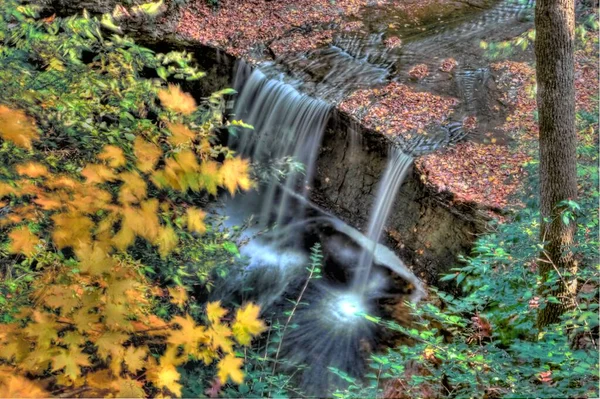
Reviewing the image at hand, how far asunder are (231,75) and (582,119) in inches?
250

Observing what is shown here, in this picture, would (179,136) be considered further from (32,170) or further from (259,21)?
(259,21)

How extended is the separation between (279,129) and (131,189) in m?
6.86

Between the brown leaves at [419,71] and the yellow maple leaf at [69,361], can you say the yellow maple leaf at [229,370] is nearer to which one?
the yellow maple leaf at [69,361]

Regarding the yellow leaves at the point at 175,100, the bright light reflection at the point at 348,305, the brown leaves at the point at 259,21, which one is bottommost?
the bright light reflection at the point at 348,305

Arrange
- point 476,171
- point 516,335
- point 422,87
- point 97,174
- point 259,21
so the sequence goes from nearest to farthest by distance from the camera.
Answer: point 97,174 → point 516,335 → point 476,171 → point 422,87 → point 259,21

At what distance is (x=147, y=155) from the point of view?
6.60 feet

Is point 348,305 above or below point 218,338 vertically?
below

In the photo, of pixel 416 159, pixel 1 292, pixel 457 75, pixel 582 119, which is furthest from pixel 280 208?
pixel 1 292

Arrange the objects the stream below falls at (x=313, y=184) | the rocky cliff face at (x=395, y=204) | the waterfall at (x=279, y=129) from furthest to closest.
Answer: the waterfall at (x=279, y=129), the rocky cliff face at (x=395, y=204), the stream below falls at (x=313, y=184)

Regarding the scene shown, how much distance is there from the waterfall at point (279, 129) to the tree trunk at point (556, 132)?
5061 millimetres

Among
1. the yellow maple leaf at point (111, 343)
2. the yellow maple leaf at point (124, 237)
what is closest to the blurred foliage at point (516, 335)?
the yellow maple leaf at point (111, 343)

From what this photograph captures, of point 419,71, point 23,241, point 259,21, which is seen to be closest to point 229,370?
point 23,241

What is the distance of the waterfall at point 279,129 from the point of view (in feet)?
26.9

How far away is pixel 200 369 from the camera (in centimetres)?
337
